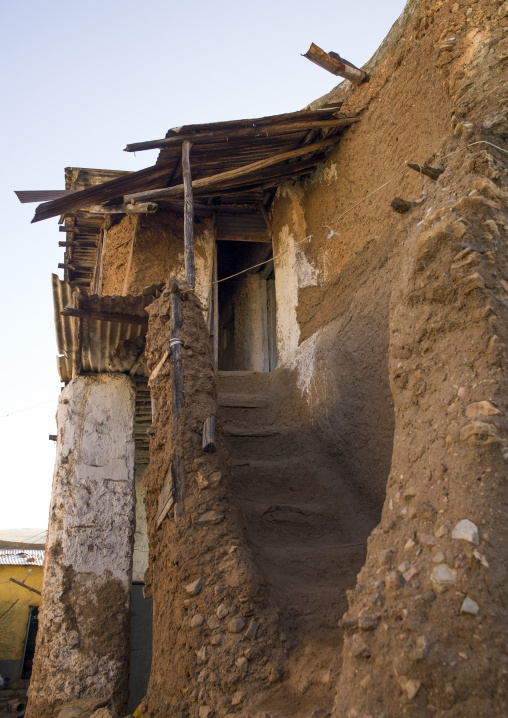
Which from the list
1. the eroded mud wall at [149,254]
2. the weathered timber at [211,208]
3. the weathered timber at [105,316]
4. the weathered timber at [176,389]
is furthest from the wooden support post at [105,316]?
the weathered timber at [211,208]

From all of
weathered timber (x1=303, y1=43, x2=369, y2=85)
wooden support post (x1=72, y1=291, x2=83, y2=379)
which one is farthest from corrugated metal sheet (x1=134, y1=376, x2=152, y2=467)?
weathered timber (x1=303, y1=43, x2=369, y2=85)

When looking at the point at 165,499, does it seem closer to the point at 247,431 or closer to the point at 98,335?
the point at 247,431

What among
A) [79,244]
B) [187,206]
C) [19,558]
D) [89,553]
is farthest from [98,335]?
[19,558]

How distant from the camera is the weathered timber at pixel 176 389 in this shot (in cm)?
348

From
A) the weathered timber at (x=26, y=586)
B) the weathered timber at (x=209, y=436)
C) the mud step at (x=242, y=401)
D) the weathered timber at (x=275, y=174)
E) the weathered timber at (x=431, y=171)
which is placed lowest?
the weathered timber at (x=26, y=586)

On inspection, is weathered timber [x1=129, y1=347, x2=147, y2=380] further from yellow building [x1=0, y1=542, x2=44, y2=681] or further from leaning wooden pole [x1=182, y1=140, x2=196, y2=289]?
yellow building [x1=0, y1=542, x2=44, y2=681]

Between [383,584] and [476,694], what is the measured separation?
51cm

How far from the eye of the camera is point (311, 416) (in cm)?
589

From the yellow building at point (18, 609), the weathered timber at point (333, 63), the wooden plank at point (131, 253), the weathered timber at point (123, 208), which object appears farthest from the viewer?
the yellow building at point (18, 609)

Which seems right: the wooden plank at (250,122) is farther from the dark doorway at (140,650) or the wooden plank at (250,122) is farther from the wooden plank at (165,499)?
the dark doorway at (140,650)

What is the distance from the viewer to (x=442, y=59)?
13.8ft

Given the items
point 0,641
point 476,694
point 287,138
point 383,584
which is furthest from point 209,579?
point 0,641

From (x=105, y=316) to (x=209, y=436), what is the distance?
7.32 ft

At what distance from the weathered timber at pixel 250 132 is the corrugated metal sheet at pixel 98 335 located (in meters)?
2.17
